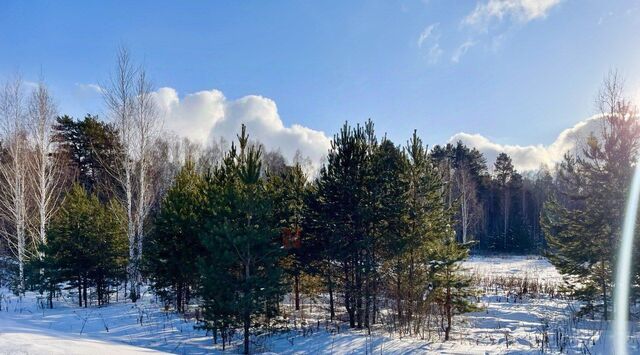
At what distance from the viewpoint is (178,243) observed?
14.3 m

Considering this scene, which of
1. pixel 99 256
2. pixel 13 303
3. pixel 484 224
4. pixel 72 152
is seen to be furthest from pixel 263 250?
pixel 484 224

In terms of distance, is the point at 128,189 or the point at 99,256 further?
the point at 128,189

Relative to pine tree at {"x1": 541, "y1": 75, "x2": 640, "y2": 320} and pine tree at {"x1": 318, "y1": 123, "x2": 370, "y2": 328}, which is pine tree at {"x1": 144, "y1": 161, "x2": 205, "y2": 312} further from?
pine tree at {"x1": 541, "y1": 75, "x2": 640, "y2": 320}

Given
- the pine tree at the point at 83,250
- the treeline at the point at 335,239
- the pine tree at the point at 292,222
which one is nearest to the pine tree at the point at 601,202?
the treeline at the point at 335,239

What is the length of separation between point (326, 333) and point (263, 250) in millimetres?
3760

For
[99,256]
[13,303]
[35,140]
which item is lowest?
[13,303]

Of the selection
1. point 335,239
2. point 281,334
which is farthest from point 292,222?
point 281,334

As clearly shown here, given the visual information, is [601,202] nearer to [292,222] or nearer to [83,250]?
[292,222]

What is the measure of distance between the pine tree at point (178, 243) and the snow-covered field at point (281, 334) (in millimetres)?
1369

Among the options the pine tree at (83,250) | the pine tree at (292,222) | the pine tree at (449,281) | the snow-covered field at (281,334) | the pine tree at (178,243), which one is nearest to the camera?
the snow-covered field at (281,334)

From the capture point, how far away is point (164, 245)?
14.6 meters

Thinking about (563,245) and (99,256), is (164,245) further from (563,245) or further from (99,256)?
(563,245)

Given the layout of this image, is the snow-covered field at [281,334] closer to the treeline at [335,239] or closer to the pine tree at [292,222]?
the treeline at [335,239]

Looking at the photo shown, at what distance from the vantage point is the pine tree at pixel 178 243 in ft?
45.6
